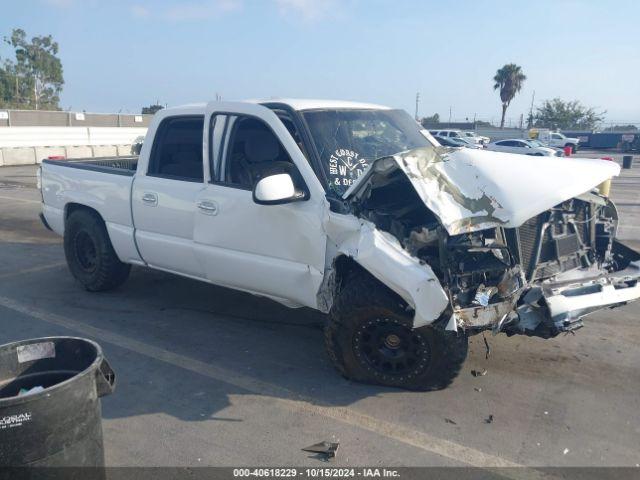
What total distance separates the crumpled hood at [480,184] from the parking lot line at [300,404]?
126 centimetres

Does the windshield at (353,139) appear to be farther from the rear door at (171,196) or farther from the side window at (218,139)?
the rear door at (171,196)

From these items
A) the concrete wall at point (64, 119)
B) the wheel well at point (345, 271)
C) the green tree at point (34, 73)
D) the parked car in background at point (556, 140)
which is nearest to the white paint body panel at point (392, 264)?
the wheel well at point (345, 271)

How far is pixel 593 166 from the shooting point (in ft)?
13.9

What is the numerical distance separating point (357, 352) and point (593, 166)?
214 centimetres

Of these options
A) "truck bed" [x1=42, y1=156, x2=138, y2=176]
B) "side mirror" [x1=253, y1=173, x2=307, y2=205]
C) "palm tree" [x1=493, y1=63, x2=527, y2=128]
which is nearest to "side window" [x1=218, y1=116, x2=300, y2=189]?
"side mirror" [x1=253, y1=173, x2=307, y2=205]

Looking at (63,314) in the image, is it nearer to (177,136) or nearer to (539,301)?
(177,136)

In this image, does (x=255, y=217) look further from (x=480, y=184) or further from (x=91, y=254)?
(x=91, y=254)

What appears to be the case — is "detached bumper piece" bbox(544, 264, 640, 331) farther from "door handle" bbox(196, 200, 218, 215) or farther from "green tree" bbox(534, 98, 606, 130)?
"green tree" bbox(534, 98, 606, 130)

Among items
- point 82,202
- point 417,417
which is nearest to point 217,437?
point 417,417

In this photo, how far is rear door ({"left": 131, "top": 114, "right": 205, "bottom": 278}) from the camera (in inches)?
201

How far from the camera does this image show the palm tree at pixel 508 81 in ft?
213

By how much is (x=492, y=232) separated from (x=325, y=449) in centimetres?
171

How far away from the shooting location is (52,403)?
247cm

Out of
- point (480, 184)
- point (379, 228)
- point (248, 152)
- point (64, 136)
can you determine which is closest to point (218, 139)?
point (248, 152)
